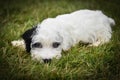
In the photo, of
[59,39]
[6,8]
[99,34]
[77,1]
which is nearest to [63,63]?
[59,39]

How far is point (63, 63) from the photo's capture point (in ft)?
19.6

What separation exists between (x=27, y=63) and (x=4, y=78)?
26.5 inches

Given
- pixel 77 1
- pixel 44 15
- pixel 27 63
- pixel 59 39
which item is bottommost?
pixel 27 63

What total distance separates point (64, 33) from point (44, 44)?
0.74m

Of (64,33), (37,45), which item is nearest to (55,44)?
(37,45)

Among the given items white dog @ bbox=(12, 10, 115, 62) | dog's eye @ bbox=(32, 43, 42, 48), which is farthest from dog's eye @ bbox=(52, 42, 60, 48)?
dog's eye @ bbox=(32, 43, 42, 48)

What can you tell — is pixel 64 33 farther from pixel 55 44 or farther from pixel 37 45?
pixel 37 45

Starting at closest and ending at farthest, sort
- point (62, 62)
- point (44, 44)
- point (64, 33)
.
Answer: point (44, 44) → point (62, 62) → point (64, 33)

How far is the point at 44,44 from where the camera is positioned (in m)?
5.84

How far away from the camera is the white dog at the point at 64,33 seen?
5852 millimetres

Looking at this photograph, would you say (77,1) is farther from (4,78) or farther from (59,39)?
(4,78)

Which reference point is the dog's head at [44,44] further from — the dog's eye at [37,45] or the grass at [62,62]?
the grass at [62,62]

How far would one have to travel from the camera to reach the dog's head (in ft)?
18.8

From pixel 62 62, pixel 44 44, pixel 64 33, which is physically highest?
pixel 64 33
